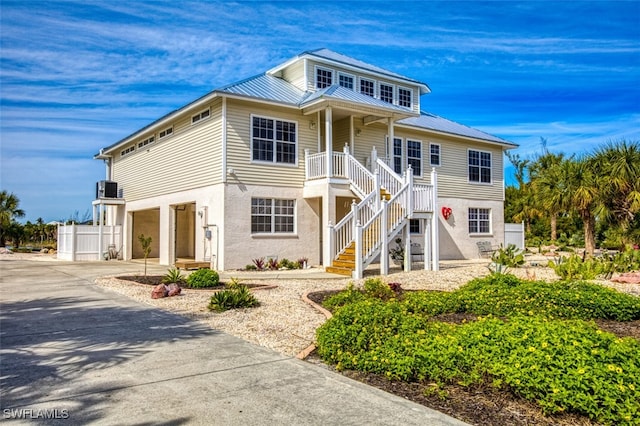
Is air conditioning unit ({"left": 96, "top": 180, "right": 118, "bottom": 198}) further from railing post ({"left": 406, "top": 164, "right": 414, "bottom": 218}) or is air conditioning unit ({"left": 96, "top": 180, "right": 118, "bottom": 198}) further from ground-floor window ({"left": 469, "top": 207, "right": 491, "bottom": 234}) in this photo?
ground-floor window ({"left": 469, "top": 207, "right": 491, "bottom": 234})

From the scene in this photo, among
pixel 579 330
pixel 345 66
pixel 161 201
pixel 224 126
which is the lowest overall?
pixel 579 330

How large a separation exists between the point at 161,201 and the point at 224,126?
6710mm

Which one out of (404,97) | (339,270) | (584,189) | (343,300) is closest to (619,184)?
(584,189)

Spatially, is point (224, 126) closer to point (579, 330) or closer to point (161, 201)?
point (161, 201)

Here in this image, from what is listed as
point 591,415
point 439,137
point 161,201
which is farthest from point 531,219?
point 591,415

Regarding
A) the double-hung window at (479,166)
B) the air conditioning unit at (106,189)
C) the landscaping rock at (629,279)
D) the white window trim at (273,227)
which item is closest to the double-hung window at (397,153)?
the double-hung window at (479,166)

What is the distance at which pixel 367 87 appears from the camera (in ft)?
73.8

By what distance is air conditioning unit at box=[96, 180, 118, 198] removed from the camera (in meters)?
26.6

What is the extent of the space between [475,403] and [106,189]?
25941mm

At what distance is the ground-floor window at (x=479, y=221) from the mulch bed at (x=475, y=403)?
21566 millimetres

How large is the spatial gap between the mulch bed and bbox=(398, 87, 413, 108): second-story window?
2005 cm

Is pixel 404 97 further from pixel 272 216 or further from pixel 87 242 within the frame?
pixel 87 242

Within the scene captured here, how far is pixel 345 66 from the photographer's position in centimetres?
2122

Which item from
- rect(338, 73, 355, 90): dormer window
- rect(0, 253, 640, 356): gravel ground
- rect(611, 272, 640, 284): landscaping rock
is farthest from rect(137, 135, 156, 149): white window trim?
rect(611, 272, 640, 284): landscaping rock
